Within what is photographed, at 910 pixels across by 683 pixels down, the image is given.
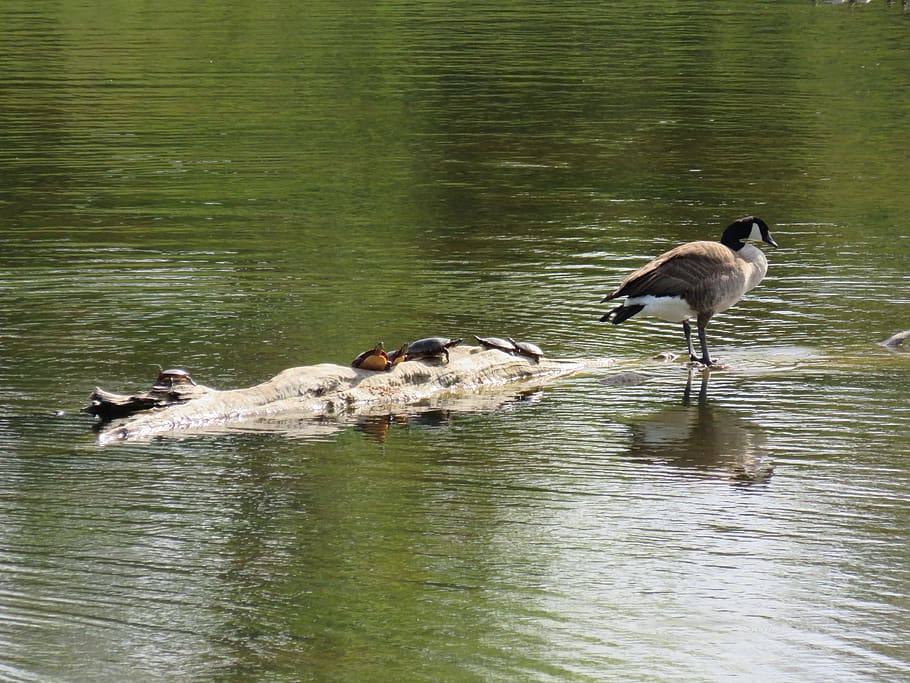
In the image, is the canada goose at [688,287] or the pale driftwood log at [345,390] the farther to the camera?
the canada goose at [688,287]

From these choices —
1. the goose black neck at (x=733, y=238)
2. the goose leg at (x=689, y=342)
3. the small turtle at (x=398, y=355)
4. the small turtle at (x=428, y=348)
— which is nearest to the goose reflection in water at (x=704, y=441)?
the goose leg at (x=689, y=342)

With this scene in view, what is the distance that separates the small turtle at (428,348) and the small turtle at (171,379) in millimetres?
1753

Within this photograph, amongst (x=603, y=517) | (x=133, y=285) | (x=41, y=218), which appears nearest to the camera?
(x=603, y=517)

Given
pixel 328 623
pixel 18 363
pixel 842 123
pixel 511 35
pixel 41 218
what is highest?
pixel 511 35

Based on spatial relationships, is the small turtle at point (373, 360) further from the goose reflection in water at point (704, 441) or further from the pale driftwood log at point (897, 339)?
the pale driftwood log at point (897, 339)

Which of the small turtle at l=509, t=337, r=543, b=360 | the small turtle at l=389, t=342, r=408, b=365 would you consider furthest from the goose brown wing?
the small turtle at l=389, t=342, r=408, b=365

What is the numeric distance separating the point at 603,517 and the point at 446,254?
827cm

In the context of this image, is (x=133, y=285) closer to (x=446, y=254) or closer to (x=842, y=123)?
(x=446, y=254)

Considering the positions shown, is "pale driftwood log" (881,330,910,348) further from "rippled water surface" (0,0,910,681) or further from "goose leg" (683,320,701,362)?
"goose leg" (683,320,701,362)

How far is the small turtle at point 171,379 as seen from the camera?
34.5ft

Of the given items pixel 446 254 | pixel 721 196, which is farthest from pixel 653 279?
pixel 721 196

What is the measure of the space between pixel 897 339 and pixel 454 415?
4.17 meters

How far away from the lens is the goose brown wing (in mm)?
12102

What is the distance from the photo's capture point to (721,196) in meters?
21.0
